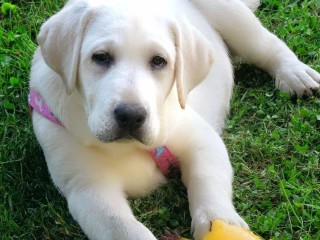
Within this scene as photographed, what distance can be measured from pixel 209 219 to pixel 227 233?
0.29 meters

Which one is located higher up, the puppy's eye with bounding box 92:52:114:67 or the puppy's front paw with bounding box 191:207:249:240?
the puppy's eye with bounding box 92:52:114:67

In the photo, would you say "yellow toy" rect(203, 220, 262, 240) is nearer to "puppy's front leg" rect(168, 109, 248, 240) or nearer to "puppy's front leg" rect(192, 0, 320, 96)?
"puppy's front leg" rect(168, 109, 248, 240)

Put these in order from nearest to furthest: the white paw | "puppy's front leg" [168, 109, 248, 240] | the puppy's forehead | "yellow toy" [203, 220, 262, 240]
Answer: "yellow toy" [203, 220, 262, 240] < the puppy's forehead < "puppy's front leg" [168, 109, 248, 240] < the white paw

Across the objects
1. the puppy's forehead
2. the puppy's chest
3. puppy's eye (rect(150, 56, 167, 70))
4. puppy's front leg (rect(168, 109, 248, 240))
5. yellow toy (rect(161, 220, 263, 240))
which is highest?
the puppy's forehead

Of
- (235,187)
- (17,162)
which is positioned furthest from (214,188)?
(17,162)

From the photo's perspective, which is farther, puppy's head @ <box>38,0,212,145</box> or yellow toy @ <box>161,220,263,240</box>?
puppy's head @ <box>38,0,212,145</box>

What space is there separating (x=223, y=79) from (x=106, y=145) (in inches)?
49.5

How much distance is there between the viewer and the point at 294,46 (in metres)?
5.63

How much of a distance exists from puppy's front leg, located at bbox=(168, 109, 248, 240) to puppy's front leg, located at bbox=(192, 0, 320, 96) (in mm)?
993

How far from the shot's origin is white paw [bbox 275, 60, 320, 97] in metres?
5.14

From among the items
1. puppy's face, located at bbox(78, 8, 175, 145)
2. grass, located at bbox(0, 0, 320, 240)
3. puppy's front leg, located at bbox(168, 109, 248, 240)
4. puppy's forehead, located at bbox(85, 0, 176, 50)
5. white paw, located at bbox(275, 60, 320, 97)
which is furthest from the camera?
white paw, located at bbox(275, 60, 320, 97)

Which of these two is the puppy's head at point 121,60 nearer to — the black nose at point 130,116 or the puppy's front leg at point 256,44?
the black nose at point 130,116

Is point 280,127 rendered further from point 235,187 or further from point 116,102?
point 116,102

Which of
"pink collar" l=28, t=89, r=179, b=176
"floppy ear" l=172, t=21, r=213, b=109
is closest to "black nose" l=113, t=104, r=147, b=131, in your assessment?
"floppy ear" l=172, t=21, r=213, b=109
